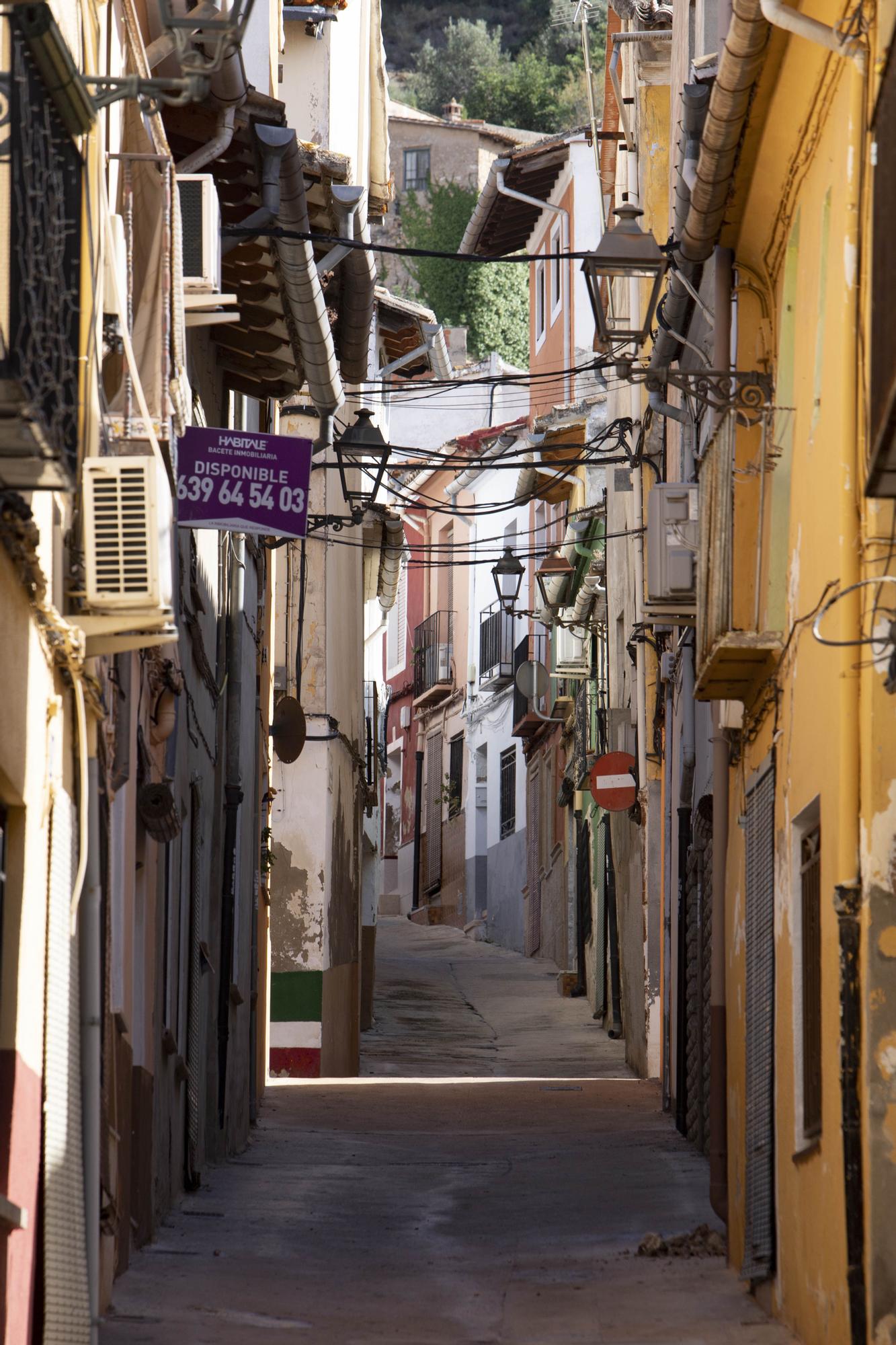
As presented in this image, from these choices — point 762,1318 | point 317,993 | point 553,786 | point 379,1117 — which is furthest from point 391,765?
point 762,1318

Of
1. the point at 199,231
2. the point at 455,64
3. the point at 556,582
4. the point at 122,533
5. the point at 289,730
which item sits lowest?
the point at 289,730

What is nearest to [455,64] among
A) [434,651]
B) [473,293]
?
[473,293]

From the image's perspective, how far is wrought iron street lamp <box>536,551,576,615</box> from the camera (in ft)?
110

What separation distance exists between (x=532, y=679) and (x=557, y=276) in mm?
8092

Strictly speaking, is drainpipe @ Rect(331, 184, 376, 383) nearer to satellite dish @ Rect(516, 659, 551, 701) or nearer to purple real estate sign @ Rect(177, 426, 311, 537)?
purple real estate sign @ Rect(177, 426, 311, 537)

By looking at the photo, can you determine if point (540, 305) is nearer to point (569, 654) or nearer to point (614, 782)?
point (569, 654)

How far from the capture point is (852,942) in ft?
23.2

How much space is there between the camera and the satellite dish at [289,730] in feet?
64.4

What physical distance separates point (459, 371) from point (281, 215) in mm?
37774

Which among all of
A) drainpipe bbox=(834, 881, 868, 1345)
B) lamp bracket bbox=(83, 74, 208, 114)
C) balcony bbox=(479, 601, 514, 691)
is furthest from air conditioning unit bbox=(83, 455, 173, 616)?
balcony bbox=(479, 601, 514, 691)

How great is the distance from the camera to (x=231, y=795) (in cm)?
1642

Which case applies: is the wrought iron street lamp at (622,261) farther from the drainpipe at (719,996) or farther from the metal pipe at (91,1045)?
the metal pipe at (91,1045)

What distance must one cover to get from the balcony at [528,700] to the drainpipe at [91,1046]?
31975mm

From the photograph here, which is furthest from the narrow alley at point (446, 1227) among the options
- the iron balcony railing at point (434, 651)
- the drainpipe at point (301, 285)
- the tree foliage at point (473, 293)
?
the tree foliage at point (473, 293)
